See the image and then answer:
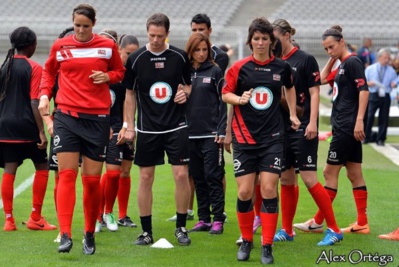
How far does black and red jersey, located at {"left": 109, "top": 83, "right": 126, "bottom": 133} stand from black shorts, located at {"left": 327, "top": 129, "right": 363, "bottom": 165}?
2212 millimetres

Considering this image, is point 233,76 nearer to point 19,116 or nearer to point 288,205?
point 288,205

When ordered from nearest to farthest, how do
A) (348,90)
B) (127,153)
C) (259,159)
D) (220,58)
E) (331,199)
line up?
(259,159), (348,90), (331,199), (127,153), (220,58)

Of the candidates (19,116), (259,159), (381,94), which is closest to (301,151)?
(259,159)

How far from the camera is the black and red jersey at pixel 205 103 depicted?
9445 millimetres

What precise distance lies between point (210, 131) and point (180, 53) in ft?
4.31

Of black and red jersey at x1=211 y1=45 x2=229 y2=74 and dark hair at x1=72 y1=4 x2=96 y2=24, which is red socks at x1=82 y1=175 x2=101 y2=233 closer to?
dark hair at x1=72 y1=4 x2=96 y2=24

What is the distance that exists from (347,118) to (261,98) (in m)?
1.65

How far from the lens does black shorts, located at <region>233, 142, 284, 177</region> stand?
764cm

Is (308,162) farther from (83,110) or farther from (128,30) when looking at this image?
(128,30)

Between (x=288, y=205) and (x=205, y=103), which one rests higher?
(x=205, y=103)

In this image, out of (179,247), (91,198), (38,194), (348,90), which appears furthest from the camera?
(38,194)

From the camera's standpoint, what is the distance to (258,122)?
7.70 meters

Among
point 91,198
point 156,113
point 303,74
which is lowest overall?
point 91,198

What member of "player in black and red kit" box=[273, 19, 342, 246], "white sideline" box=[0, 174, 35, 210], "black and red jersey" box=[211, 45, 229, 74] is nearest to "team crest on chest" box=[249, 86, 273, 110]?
"player in black and red kit" box=[273, 19, 342, 246]
